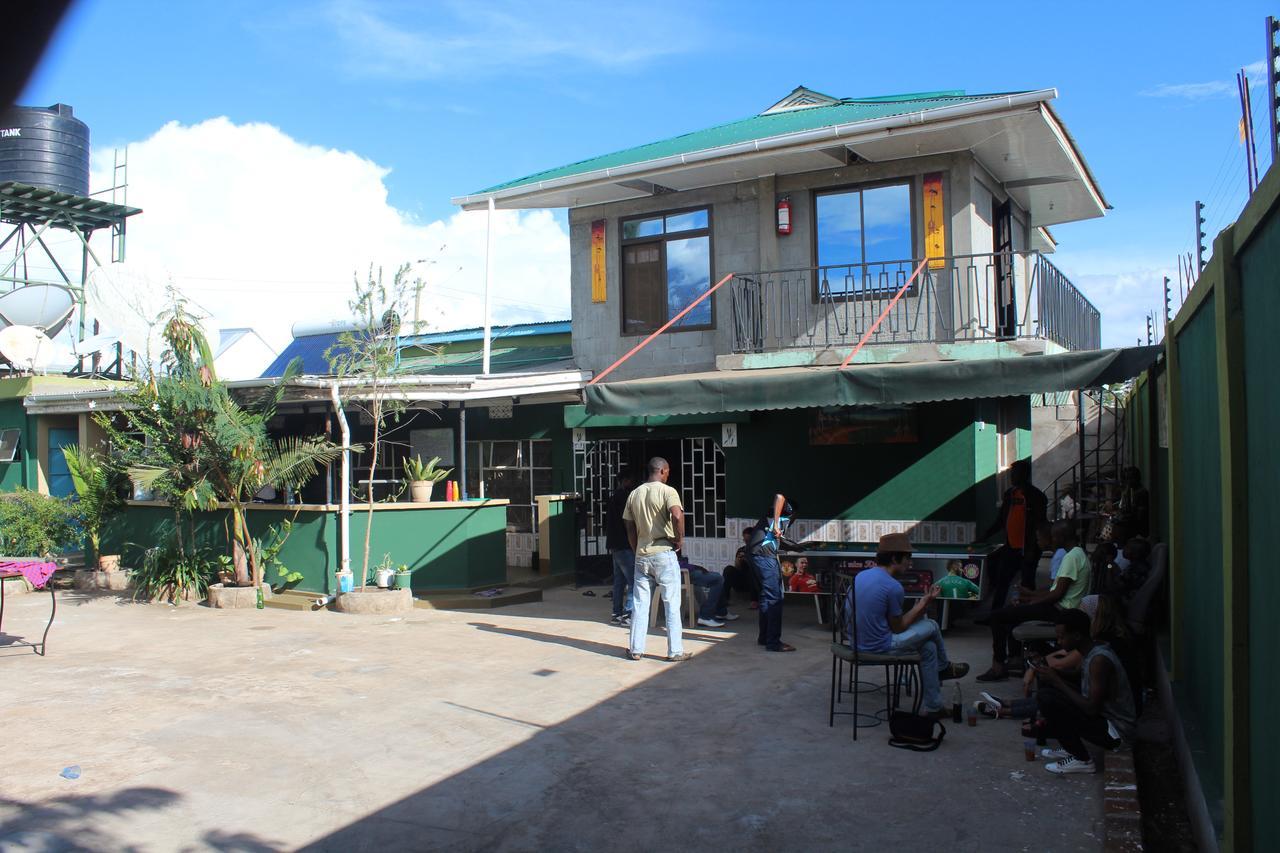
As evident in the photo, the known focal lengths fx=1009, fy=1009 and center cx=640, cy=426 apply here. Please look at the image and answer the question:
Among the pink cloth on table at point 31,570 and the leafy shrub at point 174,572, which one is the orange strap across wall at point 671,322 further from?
the pink cloth on table at point 31,570

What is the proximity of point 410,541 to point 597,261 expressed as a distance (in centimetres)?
471

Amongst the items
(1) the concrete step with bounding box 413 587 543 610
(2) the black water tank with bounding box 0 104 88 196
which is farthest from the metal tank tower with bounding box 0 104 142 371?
(1) the concrete step with bounding box 413 587 543 610

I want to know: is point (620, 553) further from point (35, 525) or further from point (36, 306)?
point (36, 306)

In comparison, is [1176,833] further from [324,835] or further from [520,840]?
[324,835]

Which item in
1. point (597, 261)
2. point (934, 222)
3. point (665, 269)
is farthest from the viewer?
point (597, 261)

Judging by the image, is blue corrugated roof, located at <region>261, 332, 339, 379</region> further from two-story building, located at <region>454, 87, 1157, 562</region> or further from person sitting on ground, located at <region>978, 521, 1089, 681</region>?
person sitting on ground, located at <region>978, 521, 1089, 681</region>

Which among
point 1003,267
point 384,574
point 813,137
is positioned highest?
point 813,137

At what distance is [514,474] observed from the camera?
50.4 feet

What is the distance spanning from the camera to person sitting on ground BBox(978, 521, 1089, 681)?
737 centimetres

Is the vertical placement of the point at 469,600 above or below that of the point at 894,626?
below

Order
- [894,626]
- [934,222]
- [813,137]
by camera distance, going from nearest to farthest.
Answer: [894,626] < [813,137] < [934,222]

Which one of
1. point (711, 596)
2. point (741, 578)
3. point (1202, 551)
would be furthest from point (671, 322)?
point (1202, 551)

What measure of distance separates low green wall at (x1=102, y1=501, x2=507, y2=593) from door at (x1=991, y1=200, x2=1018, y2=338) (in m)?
6.80

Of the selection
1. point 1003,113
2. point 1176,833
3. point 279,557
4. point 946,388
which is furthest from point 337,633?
point 1003,113
